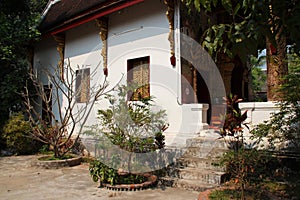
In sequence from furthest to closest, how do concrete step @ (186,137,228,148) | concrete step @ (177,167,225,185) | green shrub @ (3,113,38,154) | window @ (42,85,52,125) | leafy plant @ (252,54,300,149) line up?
green shrub @ (3,113,38,154), window @ (42,85,52,125), concrete step @ (186,137,228,148), concrete step @ (177,167,225,185), leafy plant @ (252,54,300,149)

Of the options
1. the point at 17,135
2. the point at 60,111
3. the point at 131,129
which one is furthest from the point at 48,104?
the point at 131,129

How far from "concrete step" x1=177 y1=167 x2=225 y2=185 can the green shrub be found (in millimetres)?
6037

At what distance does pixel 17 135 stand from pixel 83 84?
2.78 meters

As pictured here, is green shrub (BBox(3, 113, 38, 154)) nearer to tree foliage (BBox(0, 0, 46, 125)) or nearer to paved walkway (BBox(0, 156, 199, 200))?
tree foliage (BBox(0, 0, 46, 125))

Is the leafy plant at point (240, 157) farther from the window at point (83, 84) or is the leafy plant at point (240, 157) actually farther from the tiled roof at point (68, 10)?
the window at point (83, 84)

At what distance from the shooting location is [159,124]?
6.71 meters

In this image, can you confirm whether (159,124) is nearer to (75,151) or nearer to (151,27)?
(151,27)

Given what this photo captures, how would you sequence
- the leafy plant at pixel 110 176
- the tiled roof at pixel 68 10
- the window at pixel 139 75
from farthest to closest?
the tiled roof at pixel 68 10 < the window at pixel 139 75 < the leafy plant at pixel 110 176

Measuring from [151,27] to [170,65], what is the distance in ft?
4.41

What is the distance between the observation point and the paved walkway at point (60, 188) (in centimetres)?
464

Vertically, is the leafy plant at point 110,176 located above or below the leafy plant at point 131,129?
below

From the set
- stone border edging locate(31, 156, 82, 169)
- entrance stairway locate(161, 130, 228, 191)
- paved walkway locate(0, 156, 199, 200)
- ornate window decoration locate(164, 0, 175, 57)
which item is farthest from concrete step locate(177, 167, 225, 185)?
stone border edging locate(31, 156, 82, 169)

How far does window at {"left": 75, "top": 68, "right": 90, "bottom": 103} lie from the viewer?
942cm

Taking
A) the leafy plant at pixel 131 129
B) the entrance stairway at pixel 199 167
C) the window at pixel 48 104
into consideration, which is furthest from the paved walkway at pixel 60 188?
the window at pixel 48 104
